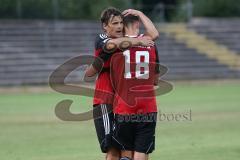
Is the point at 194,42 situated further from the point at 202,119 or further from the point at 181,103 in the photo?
the point at 202,119

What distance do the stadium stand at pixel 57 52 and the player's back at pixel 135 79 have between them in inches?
866

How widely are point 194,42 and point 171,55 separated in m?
2.14

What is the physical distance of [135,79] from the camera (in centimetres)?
750

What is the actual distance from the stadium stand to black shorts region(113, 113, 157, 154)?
71.8 ft

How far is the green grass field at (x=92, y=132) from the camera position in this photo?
36.2 ft

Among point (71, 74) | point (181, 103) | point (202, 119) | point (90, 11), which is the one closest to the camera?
point (202, 119)

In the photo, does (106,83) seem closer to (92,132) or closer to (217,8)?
(92,132)

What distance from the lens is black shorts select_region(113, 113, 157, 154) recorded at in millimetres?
7590

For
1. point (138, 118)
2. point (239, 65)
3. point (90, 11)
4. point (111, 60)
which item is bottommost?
point (239, 65)

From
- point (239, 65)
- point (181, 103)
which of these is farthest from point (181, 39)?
point (181, 103)

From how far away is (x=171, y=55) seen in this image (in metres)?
33.8

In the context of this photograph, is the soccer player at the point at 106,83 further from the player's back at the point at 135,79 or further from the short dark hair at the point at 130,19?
the player's back at the point at 135,79

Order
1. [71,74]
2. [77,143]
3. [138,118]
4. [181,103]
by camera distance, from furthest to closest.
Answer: [71,74], [181,103], [77,143], [138,118]

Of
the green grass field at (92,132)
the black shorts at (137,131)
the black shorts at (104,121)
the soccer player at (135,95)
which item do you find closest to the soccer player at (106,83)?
the black shorts at (104,121)
